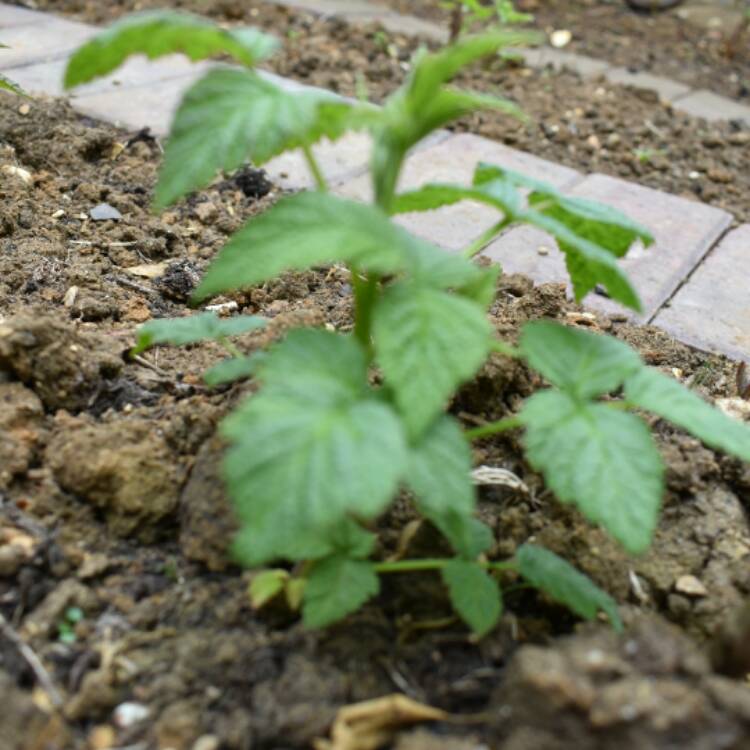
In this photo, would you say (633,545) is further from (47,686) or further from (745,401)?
(745,401)

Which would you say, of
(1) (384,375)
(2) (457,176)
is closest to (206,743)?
(1) (384,375)

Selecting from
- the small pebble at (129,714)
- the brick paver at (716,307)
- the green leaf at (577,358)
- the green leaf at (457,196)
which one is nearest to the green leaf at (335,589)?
the small pebble at (129,714)

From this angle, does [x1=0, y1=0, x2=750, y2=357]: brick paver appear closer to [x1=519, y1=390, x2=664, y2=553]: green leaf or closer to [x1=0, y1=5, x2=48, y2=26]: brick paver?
[x1=0, y1=5, x2=48, y2=26]: brick paver

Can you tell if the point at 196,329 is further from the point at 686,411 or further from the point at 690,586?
the point at 690,586

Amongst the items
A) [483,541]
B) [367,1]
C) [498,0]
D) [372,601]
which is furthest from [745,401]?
[367,1]

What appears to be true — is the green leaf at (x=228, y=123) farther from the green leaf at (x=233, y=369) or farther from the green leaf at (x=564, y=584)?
the green leaf at (x=564, y=584)

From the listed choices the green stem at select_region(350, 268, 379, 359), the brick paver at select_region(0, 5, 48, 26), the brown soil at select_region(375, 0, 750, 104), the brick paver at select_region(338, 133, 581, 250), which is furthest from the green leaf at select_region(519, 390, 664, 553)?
the brown soil at select_region(375, 0, 750, 104)
